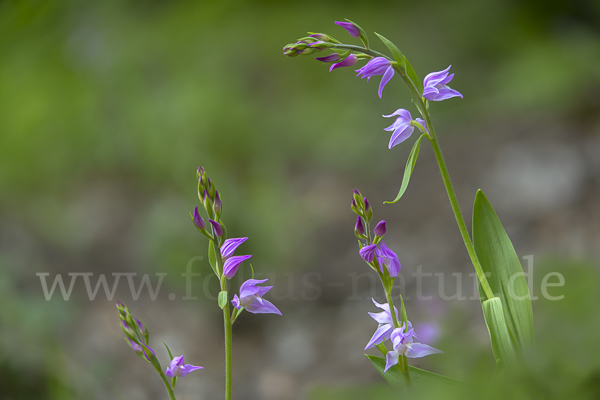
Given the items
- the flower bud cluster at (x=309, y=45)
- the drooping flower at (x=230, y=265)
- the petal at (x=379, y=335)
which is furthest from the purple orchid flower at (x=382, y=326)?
the flower bud cluster at (x=309, y=45)

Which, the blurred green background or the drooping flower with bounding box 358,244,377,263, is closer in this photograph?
the drooping flower with bounding box 358,244,377,263

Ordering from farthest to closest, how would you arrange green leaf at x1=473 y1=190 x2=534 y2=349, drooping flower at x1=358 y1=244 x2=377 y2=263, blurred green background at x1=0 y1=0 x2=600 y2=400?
blurred green background at x1=0 y1=0 x2=600 y2=400, green leaf at x1=473 y1=190 x2=534 y2=349, drooping flower at x1=358 y1=244 x2=377 y2=263

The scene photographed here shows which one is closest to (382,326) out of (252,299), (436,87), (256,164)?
(252,299)

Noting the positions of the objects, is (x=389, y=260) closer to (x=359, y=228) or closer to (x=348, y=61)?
(x=359, y=228)

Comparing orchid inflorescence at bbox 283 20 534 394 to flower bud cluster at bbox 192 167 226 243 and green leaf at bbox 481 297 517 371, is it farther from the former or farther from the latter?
flower bud cluster at bbox 192 167 226 243

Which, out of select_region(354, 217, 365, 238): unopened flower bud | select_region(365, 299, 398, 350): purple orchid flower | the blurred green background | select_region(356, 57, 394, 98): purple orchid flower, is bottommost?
the blurred green background

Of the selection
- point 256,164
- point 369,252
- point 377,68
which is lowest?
point 256,164

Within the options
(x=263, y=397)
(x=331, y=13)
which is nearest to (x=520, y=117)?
(x=331, y=13)

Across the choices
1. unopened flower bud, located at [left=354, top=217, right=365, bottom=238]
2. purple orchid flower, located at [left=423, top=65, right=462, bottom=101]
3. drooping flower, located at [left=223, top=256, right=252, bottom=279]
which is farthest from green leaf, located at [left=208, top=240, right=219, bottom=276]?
purple orchid flower, located at [left=423, top=65, right=462, bottom=101]
